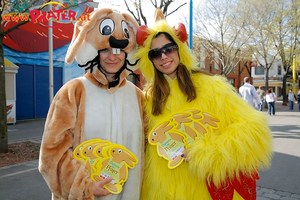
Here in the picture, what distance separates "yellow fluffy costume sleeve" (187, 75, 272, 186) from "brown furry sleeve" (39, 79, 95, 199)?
2.64 feet

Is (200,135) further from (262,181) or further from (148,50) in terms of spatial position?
(262,181)

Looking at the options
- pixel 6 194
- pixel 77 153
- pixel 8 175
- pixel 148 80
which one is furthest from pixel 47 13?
pixel 77 153

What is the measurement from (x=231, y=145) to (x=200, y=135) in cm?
25

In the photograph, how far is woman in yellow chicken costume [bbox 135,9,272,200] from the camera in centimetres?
176

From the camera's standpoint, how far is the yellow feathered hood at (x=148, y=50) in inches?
83.0

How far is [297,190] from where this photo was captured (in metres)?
4.05

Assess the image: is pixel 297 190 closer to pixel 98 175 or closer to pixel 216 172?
pixel 216 172

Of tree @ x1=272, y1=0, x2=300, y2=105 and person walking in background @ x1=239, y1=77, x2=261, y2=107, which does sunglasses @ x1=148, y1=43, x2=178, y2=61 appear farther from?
tree @ x1=272, y1=0, x2=300, y2=105

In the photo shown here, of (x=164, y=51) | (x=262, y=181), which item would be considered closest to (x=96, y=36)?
(x=164, y=51)

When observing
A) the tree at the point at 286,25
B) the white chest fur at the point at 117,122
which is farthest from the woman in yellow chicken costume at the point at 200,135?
the tree at the point at 286,25

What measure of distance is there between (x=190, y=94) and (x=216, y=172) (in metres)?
0.64


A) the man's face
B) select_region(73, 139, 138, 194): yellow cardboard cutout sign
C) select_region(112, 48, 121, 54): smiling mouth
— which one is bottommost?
select_region(73, 139, 138, 194): yellow cardboard cutout sign

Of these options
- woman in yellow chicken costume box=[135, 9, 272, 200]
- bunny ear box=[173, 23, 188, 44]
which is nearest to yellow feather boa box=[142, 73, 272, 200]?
woman in yellow chicken costume box=[135, 9, 272, 200]

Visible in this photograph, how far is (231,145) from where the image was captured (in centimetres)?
177
